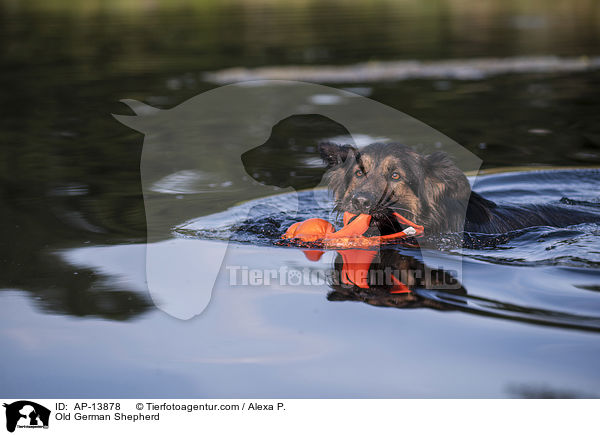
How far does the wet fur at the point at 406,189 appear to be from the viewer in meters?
7.50

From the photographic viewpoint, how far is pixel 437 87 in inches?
701

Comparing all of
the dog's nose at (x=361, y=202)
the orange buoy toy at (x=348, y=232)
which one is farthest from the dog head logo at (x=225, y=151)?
the dog's nose at (x=361, y=202)

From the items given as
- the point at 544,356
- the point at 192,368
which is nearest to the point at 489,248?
the point at 544,356

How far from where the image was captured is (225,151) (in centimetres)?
1243

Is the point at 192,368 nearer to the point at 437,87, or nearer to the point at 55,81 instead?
the point at 437,87

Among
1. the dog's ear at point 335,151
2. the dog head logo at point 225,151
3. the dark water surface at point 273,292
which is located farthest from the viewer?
the dog's ear at point 335,151
